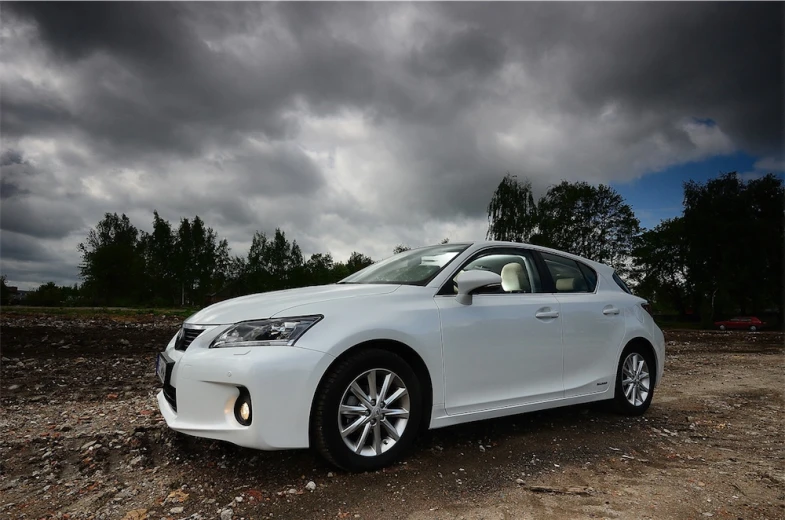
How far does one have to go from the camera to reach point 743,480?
11.2ft

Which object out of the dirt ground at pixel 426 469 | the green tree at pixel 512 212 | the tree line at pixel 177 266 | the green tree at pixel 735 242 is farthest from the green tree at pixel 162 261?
the dirt ground at pixel 426 469

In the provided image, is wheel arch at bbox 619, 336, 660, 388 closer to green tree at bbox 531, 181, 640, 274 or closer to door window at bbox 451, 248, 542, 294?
door window at bbox 451, 248, 542, 294

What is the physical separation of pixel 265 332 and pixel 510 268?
2.25m

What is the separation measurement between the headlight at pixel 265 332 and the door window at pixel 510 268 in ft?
4.70

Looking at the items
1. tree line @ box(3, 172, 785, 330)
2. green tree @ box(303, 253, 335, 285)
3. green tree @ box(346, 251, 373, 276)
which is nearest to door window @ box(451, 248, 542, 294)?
tree line @ box(3, 172, 785, 330)

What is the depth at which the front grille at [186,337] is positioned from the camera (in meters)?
3.46

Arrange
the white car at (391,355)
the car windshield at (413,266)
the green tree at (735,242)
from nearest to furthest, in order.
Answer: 1. the white car at (391,355)
2. the car windshield at (413,266)
3. the green tree at (735,242)

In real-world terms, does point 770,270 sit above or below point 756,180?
below

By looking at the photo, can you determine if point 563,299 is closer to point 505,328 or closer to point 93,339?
point 505,328

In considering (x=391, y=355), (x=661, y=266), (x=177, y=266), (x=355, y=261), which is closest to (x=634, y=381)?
(x=391, y=355)

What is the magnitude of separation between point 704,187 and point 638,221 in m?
5.58

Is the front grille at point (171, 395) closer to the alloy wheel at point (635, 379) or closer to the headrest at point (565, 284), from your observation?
the headrest at point (565, 284)

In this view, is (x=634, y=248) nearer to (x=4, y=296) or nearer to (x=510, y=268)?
(x=510, y=268)

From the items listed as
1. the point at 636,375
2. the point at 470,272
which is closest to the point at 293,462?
the point at 470,272
